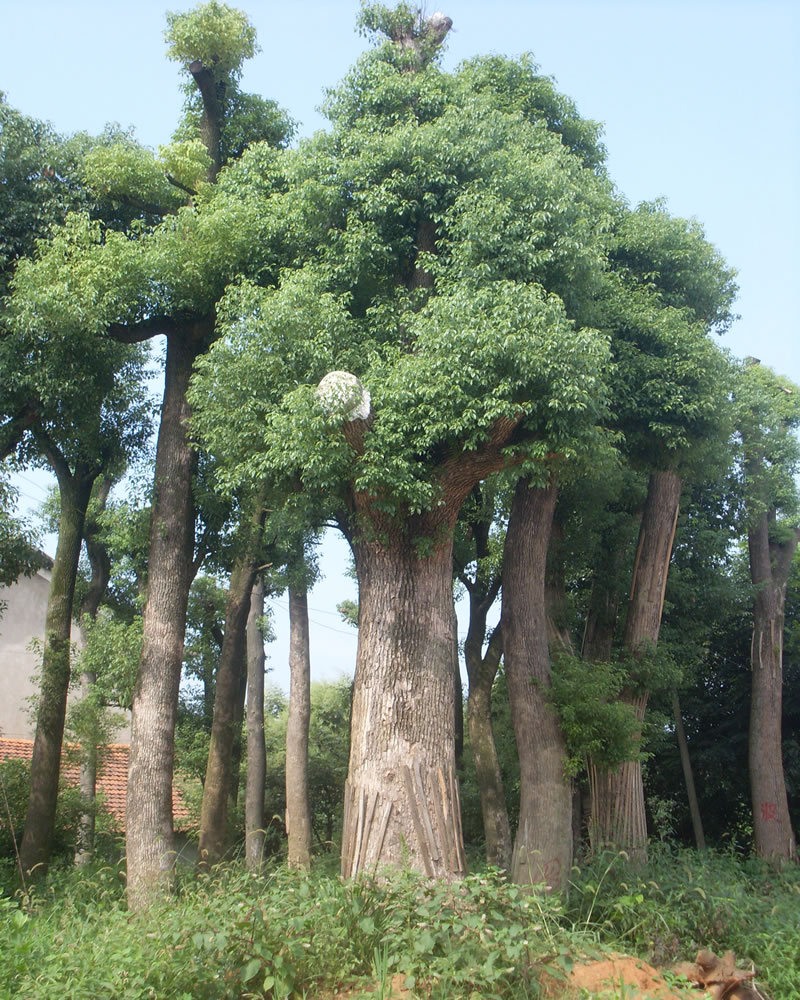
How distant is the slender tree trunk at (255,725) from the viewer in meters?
16.2

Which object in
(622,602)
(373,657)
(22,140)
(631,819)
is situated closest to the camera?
(373,657)

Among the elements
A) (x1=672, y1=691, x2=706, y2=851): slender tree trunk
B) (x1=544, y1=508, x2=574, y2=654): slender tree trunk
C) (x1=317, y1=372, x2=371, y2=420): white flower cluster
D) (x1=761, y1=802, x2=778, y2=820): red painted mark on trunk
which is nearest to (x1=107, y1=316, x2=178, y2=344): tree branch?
(x1=317, y1=372, x2=371, y2=420): white flower cluster

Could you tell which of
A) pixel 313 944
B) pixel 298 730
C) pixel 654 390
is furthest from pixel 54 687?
pixel 654 390

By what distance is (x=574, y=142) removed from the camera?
44.3 ft

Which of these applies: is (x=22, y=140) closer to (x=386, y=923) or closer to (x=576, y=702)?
(x=576, y=702)

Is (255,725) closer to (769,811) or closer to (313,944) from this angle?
(769,811)

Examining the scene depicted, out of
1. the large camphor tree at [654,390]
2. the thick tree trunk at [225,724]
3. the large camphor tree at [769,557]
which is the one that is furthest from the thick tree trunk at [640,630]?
the thick tree trunk at [225,724]

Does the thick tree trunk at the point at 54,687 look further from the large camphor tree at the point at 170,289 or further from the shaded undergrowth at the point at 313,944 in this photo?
the shaded undergrowth at the point at 313,944

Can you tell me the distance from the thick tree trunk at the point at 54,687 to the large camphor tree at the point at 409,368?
5.30 meters

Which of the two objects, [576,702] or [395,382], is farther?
[576,702]

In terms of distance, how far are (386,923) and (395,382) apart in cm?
488

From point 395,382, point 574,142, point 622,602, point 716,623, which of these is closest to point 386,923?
point 395,382

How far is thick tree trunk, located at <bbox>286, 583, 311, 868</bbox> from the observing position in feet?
50.8

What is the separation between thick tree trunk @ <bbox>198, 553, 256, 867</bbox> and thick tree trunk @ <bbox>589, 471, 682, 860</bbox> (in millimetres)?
5623
